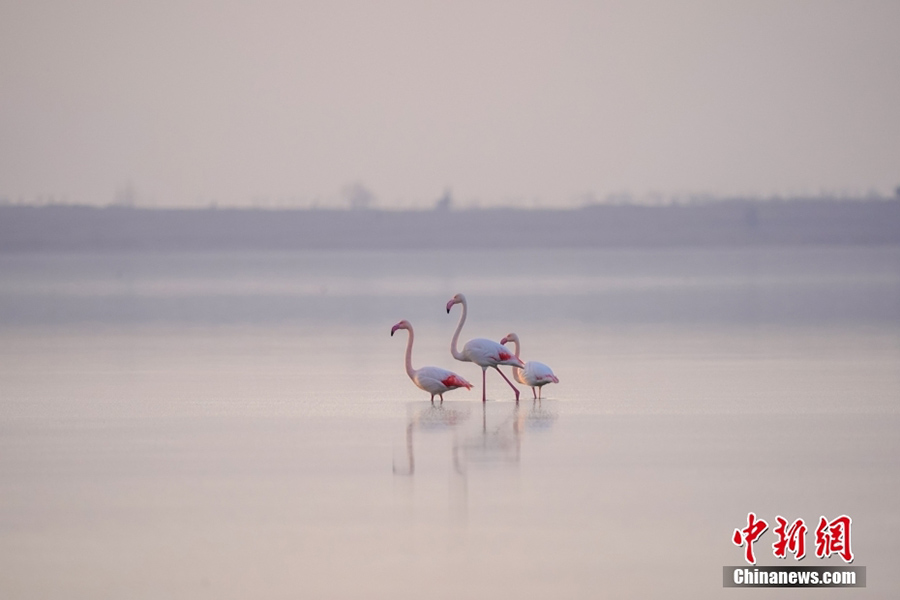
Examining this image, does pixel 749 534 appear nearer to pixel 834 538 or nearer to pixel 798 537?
pixel 798 537

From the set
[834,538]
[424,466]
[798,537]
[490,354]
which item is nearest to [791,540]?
[798,537]

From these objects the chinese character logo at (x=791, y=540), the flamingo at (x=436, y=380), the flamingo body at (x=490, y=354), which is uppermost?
the flamingo body at (x=490, y=354)

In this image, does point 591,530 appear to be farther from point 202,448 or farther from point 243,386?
point 243,386

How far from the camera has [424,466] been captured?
7.59 meters

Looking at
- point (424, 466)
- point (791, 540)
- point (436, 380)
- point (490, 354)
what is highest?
point (490, 354)

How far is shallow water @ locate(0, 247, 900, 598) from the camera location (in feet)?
18.4

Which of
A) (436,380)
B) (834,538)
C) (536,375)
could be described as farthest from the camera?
(536,375)

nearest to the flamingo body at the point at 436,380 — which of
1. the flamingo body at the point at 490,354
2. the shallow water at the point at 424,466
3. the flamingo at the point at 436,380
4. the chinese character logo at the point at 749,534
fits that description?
the flamingo at the point at 436,380

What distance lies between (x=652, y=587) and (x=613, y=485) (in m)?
1.70

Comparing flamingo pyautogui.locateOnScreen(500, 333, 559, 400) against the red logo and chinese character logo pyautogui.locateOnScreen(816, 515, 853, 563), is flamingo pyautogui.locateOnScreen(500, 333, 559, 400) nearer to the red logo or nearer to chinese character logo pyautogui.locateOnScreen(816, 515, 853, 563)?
the red logo

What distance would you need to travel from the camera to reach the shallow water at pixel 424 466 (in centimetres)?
562

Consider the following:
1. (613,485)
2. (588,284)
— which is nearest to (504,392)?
(613,485)

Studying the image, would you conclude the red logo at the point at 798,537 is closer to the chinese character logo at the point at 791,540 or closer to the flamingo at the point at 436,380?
the chinese character logo at the point at 791,540

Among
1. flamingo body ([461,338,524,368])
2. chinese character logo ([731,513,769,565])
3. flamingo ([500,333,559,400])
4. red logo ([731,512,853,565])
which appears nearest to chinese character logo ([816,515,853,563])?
red logo ([731,512,853,565])
